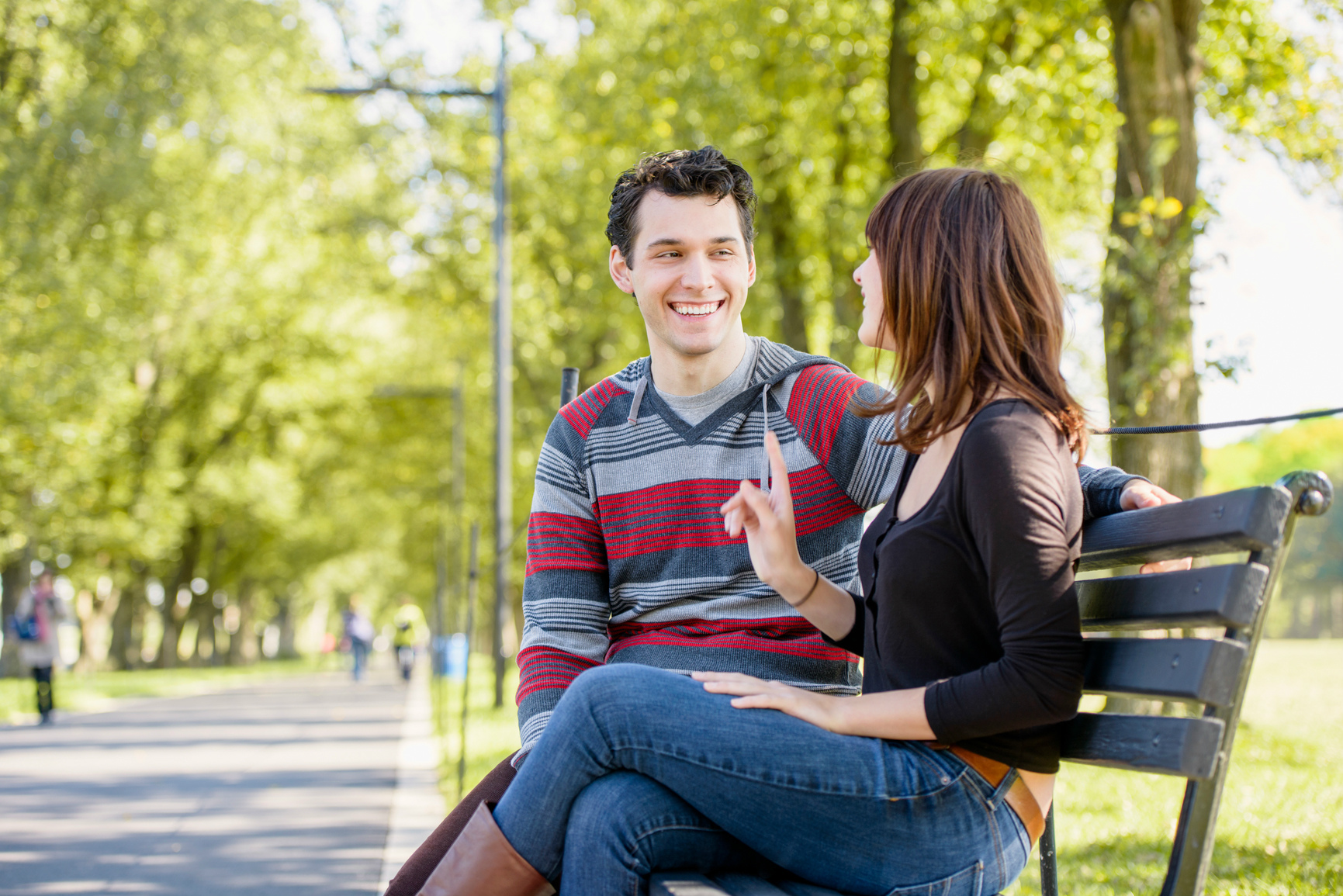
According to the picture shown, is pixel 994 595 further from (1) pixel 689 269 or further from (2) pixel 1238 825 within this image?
(2) pixel 1238 825

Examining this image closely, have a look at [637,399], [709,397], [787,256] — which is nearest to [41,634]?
[787,256]

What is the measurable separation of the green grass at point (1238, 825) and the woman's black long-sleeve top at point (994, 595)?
2573 mm

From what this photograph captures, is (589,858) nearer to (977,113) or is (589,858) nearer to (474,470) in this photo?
(977,113)

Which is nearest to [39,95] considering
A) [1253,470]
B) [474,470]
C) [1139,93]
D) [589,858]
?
[474,470]

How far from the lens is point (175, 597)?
38969 millimetres

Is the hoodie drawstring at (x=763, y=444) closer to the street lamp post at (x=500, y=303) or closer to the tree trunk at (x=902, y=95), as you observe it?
the tree trunk at (x=902, y=95)

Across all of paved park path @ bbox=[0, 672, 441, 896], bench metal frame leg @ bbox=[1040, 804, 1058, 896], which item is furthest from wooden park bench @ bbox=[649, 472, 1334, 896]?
paved park path @ bbox=[0, 672, 441, 896]

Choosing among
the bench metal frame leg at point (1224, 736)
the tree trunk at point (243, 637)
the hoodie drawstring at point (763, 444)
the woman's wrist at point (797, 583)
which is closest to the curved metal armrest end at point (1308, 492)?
the bench metal frame leg at point (1224, 736)

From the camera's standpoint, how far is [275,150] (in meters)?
28.8

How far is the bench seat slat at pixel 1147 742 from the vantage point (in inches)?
68.4

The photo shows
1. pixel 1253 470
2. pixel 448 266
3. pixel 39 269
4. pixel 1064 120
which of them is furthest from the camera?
pixel 1253 470

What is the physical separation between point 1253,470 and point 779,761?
68.9 meters

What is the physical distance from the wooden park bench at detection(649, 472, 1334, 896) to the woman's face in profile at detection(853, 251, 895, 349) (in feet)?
1.72

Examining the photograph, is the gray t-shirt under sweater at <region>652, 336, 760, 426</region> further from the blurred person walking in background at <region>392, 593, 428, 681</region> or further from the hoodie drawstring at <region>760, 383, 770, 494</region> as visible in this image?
the blurred person walking in background at <region>392, 593, 428, 681</region>
